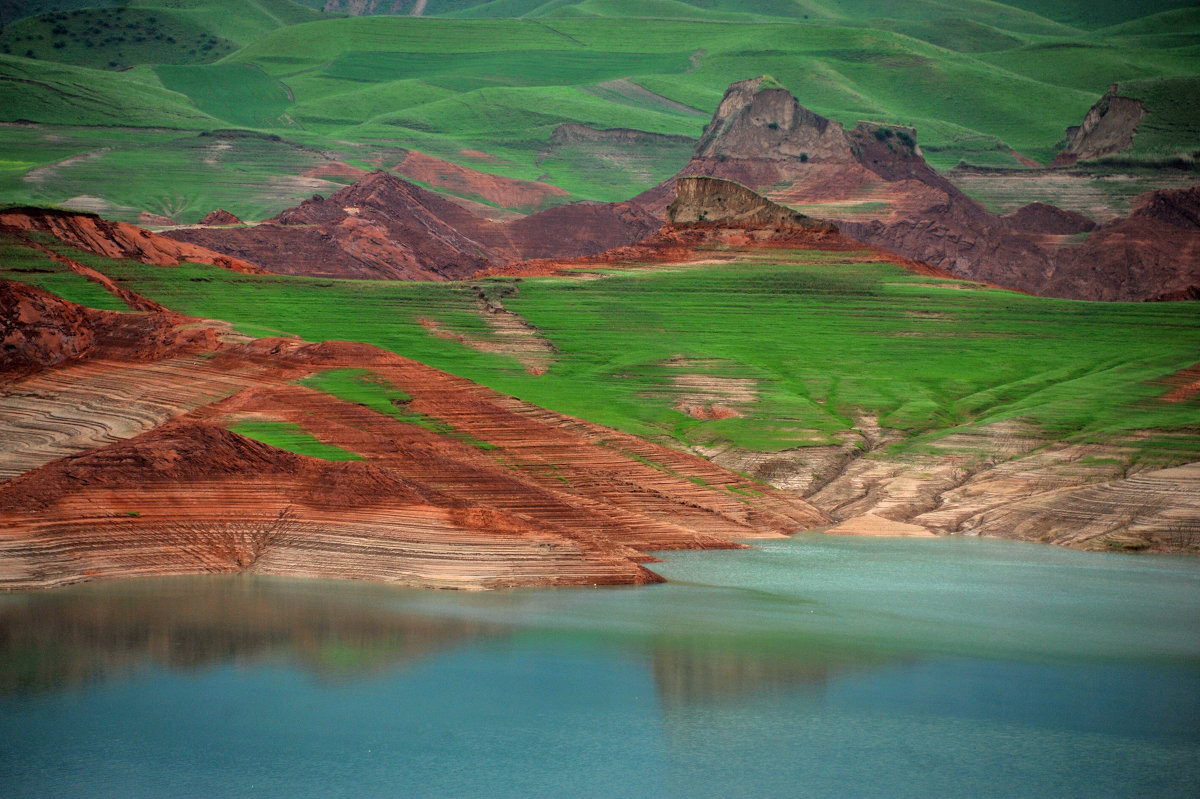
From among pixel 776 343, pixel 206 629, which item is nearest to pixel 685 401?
pixel 776 343

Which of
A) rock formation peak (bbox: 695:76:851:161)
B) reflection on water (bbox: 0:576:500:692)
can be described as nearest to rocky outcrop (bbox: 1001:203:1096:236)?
rock formation peak (bbox: 695:76:851:161)

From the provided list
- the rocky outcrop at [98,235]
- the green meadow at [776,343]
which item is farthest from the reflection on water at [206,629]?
the rocky outcrop at [98,235]

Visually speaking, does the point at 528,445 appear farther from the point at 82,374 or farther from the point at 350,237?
the point at 350,237

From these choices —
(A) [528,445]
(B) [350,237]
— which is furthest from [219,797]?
(B) [350,237]

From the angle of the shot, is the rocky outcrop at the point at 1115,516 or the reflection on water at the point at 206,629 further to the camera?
the rocky outcrop at the point at 1115,516

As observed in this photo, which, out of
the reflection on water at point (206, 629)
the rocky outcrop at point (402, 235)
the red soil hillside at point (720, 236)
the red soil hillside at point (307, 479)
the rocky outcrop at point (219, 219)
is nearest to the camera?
the reflection on water at point (206, 629)

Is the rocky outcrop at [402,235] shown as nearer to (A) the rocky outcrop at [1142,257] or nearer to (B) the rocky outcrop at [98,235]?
(B) the rocky outcrop at [98,235]

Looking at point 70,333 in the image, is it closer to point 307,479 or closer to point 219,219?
point 307,479
